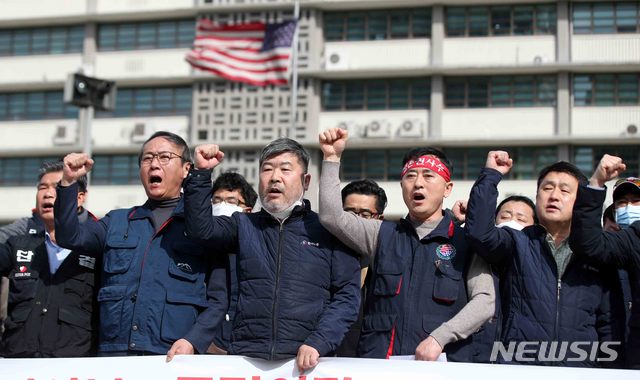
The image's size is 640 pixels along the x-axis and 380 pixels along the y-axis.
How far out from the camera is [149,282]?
413 cm

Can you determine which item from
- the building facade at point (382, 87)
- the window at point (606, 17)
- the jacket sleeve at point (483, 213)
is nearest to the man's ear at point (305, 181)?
the jacket sleeve at point (483, 213)

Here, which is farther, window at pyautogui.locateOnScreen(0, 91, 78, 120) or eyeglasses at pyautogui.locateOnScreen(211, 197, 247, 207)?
window at pyautogui.locateOnScreen(0, 91, 78, 120)

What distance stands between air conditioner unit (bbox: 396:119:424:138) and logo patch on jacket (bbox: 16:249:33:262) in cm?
1887

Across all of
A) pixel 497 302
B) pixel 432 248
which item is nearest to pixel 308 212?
pixel 432 248

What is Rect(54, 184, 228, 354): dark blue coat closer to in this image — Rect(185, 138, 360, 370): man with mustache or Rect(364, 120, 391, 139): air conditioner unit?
Rect(185, 138, 360, 370): man with mustache

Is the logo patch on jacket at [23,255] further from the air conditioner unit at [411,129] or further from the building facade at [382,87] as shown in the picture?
the air conditioner unit at [411,129]

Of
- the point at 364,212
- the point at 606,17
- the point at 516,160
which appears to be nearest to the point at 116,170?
the point at 516,160

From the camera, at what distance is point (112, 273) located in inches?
167

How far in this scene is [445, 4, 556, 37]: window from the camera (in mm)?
23250

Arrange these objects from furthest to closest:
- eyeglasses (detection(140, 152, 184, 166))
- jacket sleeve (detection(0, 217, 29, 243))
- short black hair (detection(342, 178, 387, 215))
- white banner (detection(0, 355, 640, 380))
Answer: jacket sleeve (detection(0, 217, 29, 243)) < short black hair (detection(342, 178, 387, 215)) < eyeglasses (detection(140, 152, 184, 166)) < white banner (detection(0, 355, 640, 380))

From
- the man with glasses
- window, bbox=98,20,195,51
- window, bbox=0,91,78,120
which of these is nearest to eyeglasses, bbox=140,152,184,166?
the man with glasses

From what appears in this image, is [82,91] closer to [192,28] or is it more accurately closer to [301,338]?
[301,338]

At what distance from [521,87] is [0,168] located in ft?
48.9

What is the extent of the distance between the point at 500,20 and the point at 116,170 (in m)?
11.2
